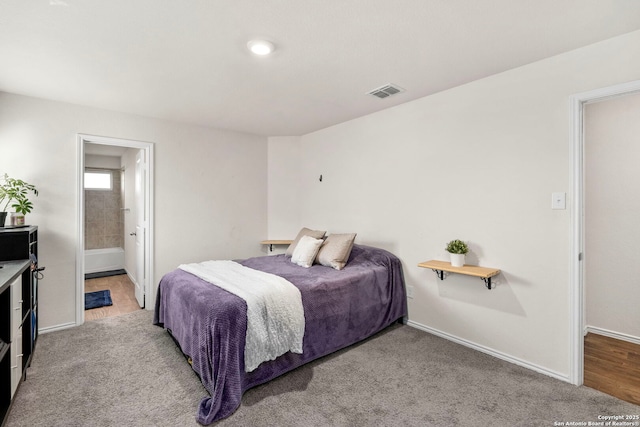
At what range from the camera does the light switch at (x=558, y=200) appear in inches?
89.4

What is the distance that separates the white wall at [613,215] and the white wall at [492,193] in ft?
3.70

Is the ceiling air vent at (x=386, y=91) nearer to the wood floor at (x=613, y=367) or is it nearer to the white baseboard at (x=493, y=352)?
the white baseboard at (x=493, y=352)

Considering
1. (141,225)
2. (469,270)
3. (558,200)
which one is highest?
(558,200)

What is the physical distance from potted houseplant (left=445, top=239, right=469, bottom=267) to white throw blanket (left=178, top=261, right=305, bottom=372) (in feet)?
4.63

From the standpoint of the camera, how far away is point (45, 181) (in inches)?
124

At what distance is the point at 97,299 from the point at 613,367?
5668mm

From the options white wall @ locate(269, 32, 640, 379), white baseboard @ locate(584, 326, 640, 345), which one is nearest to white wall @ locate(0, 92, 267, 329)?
white wall @ locate(269, 32, 640, 379)

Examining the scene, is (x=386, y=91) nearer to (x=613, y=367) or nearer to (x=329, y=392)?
(x=329, y=392)

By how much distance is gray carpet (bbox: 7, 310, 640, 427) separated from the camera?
1.88 meters

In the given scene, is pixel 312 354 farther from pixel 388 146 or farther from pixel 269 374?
pixel 388 146

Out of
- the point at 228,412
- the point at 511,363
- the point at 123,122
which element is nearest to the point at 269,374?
the point at 228,412

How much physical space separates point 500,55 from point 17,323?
380 cm

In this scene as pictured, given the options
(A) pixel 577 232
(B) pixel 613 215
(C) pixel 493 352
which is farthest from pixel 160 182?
(B) pixel 613 215

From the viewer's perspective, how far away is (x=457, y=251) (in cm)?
274
